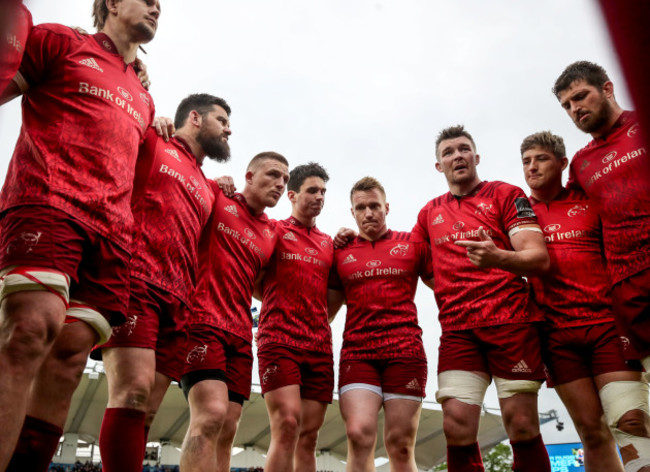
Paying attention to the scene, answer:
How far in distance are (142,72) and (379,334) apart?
9.29 ft

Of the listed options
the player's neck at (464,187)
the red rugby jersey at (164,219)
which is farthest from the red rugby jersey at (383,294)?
the red rugby jersey at (164,219)

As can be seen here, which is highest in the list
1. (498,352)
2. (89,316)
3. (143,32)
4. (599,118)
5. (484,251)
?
(143,32)

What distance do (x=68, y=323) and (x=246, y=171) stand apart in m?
3.09

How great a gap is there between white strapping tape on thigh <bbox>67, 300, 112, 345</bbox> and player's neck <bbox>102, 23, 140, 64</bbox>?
152 centimetres

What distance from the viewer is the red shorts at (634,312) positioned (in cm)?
319

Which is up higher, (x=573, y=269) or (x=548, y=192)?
(x=548, y=192)

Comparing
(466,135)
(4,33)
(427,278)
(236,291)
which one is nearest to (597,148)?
(466,135)

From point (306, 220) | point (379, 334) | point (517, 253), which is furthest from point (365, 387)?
point (306, 220)

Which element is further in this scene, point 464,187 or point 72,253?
point 464,187

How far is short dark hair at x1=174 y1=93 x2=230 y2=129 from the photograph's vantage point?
462cm

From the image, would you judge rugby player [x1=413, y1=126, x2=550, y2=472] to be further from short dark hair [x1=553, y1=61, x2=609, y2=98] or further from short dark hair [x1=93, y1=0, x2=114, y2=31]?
short dark hair [x1=93, y1=0, x2=114, y2=31]

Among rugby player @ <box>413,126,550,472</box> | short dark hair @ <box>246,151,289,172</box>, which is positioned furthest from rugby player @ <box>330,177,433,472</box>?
short dark hair @ <box>246,151,289,172</box>

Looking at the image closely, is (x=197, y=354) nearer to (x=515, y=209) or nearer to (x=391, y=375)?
(x=391, y=375)

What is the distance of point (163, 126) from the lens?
11.8ft
